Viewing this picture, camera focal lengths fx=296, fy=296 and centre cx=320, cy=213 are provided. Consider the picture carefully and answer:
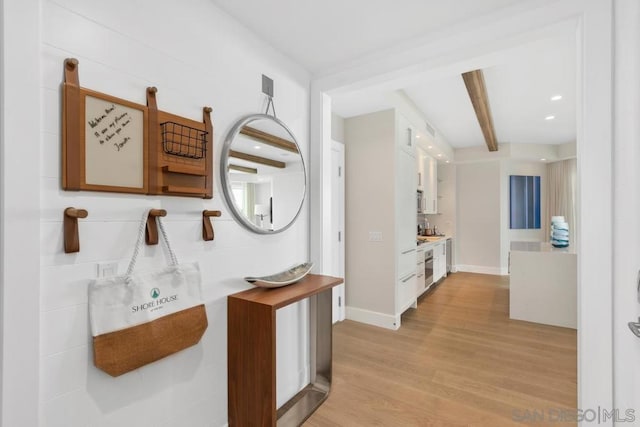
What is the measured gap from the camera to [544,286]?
3.50m

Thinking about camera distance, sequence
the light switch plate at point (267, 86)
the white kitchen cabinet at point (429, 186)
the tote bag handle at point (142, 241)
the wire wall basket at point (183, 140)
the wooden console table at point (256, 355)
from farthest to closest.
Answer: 1. the white kitchen cabinet at point (429, 186)
2. the light switch plate at point (267, 86)
3. the wooden console table at point (256, 355)
4. the wire wall basket at point (183, 140)
5. the tote bag handle at point (142, 241)

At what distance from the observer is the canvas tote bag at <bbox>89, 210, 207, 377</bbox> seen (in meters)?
1.15

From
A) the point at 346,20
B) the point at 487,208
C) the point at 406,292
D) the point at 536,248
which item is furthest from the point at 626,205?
the point at 487,208

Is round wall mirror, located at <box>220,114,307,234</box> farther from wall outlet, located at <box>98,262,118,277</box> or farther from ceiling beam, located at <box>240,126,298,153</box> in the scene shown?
wall outlet, located at <box>98,262,118,277</box>

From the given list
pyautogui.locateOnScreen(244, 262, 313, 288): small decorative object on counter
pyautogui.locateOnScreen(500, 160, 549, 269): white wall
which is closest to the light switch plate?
pyautogui.locateOnScreen(244, 262, 313, 288): small decorative object on counter

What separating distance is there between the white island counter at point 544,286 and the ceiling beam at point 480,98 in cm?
186

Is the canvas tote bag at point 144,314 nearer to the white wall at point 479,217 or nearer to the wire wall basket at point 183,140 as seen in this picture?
the wire wall basket at point 183,140

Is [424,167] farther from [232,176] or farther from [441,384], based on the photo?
[232,176]

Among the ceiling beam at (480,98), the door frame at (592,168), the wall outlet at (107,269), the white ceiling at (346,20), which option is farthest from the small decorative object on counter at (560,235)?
the wall outlet at (107,269)

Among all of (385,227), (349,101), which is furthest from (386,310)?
(349,101)

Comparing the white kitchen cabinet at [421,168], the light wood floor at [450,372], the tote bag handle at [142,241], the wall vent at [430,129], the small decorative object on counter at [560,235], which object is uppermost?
the wall vent at [430,129]

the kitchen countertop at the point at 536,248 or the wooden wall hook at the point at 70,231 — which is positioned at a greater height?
the wooden wall hook at the point at 70,231

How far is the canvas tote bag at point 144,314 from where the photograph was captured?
3.76ft

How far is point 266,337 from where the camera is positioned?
1.54m
